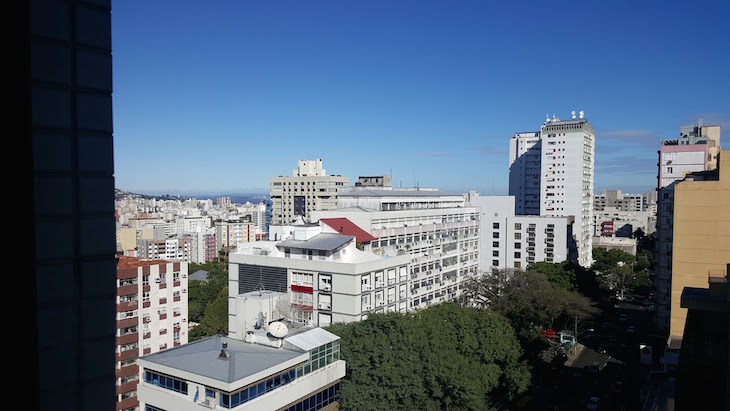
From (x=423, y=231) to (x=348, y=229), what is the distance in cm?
869

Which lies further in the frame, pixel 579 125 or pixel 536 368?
pixel 579 125

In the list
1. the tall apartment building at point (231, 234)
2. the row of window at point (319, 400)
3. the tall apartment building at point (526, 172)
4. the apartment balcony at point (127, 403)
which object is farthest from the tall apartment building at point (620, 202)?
the row of window at point (319, 400)

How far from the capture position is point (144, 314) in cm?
3133

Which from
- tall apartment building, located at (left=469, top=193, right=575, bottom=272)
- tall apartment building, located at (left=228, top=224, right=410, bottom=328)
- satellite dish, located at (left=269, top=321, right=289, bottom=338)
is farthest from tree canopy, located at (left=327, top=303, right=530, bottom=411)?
tall apartment building, located at (left=469, top=193, right=575, bottom=272)

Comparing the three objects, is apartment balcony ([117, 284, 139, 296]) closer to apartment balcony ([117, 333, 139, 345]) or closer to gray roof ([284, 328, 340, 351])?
apartment balcony ([117, 333, 139, 345])

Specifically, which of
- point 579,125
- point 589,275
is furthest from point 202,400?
point 579,125

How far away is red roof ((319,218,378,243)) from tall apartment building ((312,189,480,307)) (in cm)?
61

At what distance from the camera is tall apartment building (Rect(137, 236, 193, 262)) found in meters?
96.1

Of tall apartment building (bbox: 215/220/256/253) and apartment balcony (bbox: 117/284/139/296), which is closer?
apartment balcony (bbox: 117/284/139/296)

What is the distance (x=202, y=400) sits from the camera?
1541 cm

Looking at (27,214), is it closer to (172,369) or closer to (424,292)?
(172,369)

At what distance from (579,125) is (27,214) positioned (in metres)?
80.0

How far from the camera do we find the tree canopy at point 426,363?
766 inches

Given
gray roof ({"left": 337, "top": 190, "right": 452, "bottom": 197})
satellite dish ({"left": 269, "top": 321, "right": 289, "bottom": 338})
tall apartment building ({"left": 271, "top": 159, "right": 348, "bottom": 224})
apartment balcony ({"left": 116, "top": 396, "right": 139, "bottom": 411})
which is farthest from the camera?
tall apartment building ({"left": 271, "top": 159, "right": 348, "bottom": 224})
